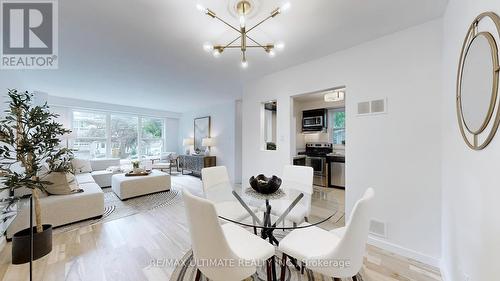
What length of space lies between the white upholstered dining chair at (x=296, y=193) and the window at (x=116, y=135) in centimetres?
660

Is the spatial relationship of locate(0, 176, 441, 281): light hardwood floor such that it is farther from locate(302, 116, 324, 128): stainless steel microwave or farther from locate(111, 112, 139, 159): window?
locate(111, 112, 139, 159): window

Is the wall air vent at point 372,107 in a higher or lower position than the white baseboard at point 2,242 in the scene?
higher

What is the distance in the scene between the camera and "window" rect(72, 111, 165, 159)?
6125 millimetres

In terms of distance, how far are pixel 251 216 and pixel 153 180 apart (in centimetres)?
342

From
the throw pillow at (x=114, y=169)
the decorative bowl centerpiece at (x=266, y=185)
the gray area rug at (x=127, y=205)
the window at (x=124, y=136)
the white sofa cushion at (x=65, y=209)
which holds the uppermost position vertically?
the window at (x=124, y=136)

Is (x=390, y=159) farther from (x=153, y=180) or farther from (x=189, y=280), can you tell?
(x=153, y=180)

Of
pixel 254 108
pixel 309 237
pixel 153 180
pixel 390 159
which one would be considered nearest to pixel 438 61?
pixel 390 159

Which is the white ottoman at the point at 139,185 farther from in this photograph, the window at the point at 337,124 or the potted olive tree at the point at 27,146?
the window at the point at 337,124

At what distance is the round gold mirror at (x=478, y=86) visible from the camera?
3.20 ft

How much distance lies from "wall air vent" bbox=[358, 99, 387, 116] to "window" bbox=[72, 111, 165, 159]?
289 inches

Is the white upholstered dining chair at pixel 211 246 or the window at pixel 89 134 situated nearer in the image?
the white upholstered dining chair at pixel 211 246

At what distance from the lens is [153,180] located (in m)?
4.43

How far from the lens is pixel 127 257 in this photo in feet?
6.79

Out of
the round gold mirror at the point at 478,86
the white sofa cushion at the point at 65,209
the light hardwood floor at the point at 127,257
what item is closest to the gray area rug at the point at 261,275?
the light hardwood floor at the point at 127,257
